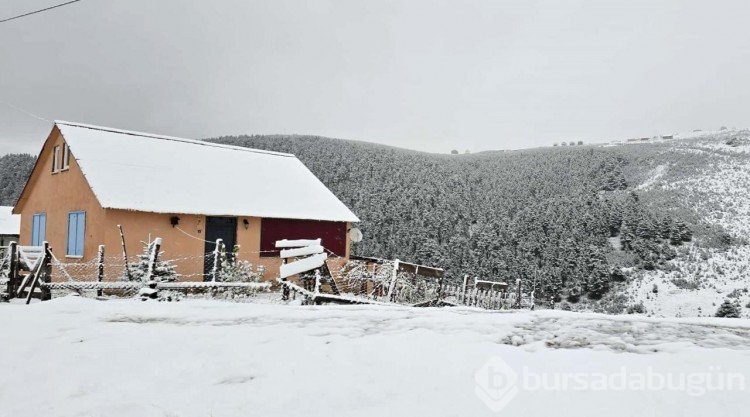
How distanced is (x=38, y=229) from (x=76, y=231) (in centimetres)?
446

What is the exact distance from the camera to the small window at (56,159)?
61.7 ft

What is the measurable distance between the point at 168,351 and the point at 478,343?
9.69 feet

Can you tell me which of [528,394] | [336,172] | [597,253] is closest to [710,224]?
[597,253]

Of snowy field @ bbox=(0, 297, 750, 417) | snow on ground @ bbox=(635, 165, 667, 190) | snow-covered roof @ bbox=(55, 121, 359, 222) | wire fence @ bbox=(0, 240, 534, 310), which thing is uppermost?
snow on ground @ bbox=(635, 165, 667, 190)

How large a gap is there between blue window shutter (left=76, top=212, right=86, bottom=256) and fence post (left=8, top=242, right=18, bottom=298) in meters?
4.99

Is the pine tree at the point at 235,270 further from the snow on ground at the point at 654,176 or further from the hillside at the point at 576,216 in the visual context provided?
the snow on ground at the point at 654,176

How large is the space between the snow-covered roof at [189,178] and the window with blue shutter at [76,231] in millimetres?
1713

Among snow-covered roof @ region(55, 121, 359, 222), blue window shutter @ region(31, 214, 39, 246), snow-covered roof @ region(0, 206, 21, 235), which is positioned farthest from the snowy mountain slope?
snow-covered roof @ region(0, 206, 21, 235)

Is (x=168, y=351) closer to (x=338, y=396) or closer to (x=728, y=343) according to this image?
(x=338, y=396)

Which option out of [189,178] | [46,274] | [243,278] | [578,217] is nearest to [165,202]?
[189,178]

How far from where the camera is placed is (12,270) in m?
11.6

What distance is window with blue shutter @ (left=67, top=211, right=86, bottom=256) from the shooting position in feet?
54.5

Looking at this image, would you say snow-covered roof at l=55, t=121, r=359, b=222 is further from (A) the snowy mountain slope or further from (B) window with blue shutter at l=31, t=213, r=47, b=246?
(A) the snowy mountain slope

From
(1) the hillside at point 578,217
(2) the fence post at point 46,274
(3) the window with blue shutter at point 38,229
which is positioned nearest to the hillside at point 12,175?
(1) the hillside at point 578,217
